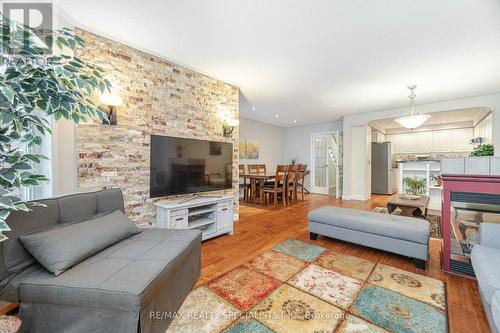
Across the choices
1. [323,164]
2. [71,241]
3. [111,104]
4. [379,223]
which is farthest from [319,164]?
[71,241]

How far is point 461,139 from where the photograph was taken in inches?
247

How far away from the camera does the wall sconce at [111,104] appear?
7.48 feet

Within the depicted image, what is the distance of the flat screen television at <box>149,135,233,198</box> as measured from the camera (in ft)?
8.43

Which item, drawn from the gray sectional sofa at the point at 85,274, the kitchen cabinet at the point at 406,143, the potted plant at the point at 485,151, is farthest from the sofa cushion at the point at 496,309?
the kitchen cabinet at the point at 406,143

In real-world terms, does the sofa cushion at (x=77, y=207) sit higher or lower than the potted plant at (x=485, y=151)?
lower

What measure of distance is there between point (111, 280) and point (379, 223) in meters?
2.56

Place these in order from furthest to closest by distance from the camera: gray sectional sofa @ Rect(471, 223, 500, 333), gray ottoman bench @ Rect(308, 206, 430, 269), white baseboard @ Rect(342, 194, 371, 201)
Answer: white baseboard @ Rect(342, 194, 371, 201), gray ottoman bench @ Rect(308, 206, 430, 269), gray sectional sofa @ Rect(471, 223, 500, 333)

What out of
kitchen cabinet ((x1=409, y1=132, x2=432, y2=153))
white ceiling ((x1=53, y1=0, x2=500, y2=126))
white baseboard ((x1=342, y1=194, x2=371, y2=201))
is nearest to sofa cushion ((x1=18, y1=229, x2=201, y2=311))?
white ceiling ((x1=53, y1=0, x2=500, y2=126))

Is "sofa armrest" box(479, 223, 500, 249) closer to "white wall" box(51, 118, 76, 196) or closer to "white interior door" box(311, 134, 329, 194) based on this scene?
"white wall" box(51, 118, 76, 196)

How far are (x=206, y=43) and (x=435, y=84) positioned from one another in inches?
153

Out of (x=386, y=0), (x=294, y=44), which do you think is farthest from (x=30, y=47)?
(x=386, y=0)

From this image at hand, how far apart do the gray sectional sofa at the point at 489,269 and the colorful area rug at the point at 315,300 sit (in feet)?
1.15

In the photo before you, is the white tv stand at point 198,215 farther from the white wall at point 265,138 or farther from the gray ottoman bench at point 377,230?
the white wall at point 265,138

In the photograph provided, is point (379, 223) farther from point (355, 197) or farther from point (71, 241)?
point (355, 197)
